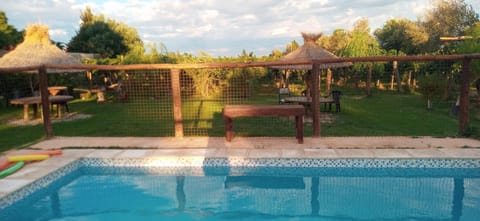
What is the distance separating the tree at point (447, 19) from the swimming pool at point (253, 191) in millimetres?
19207

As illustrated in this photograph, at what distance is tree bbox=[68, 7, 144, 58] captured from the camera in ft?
108

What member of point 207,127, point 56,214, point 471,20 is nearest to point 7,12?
point 207,127

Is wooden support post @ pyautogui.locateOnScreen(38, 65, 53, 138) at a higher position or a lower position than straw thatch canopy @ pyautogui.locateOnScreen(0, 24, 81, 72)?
lower

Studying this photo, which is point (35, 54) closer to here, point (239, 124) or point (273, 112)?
point (239, 124)

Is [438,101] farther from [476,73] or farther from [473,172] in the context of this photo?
[473,172]

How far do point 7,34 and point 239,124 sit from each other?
68.7ft

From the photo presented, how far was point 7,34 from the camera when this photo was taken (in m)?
22.4

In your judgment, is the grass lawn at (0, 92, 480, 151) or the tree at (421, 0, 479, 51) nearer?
the grass lawn at (0, 92, 480, 151)

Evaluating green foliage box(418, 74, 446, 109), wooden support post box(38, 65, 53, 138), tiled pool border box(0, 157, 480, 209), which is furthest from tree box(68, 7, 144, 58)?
tiled pool border box(0, 157, 480, 209)

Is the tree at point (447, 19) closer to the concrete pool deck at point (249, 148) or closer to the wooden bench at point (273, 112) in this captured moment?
the concrete pool deck at point (249, 148)

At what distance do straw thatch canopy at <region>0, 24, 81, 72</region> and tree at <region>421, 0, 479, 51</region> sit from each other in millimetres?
21287

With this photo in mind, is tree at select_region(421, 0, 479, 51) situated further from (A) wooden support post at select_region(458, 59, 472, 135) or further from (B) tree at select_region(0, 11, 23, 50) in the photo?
(B) tree at select_region(0, 11, 23, 50)

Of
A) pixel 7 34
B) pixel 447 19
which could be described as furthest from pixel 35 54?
pixel 447 19

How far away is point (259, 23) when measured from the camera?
21.1 meters
